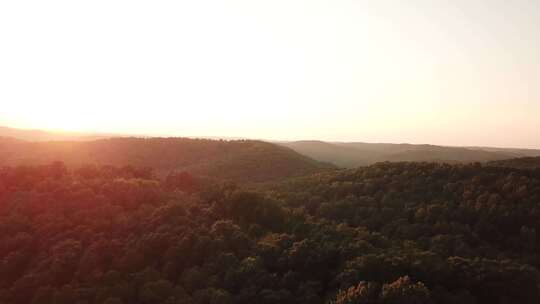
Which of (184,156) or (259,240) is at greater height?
(184,156)

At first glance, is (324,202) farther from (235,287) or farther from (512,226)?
(235,287)

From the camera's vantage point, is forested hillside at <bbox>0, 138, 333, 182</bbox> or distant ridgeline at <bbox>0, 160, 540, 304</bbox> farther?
forested hillside at <bbox>0, 138, 333, 182</bbox>

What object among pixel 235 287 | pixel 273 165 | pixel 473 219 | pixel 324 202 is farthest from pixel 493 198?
pixel 273 165

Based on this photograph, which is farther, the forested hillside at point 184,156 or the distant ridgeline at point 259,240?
the forested hillside at point 184,156

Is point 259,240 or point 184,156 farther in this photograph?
point 184,156
